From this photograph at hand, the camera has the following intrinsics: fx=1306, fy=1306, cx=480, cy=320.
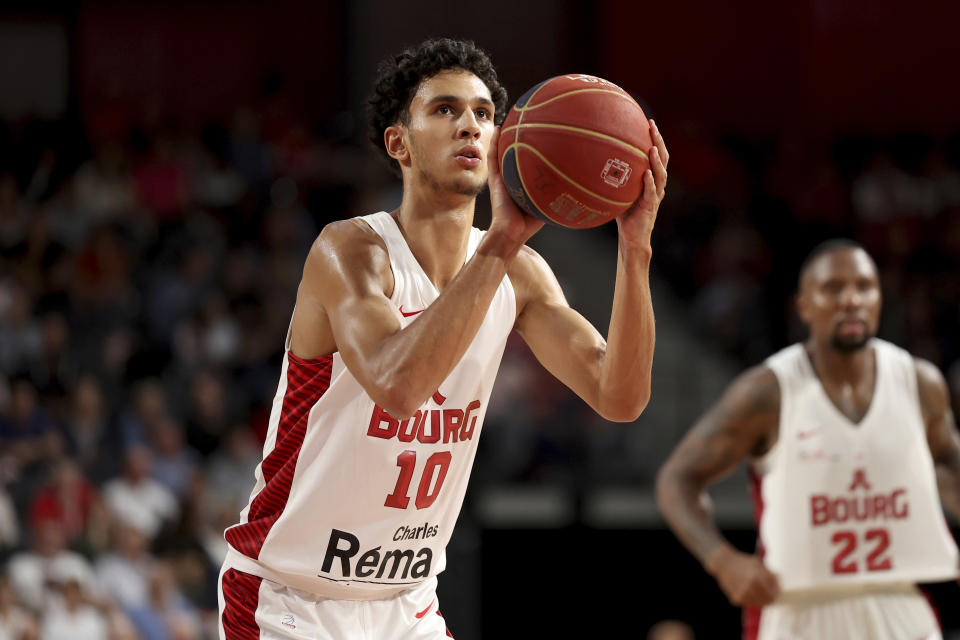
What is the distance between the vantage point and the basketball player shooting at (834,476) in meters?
5.41

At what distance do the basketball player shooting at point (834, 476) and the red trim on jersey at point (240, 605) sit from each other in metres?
2.39

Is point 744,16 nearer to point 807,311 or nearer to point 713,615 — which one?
point 713,615

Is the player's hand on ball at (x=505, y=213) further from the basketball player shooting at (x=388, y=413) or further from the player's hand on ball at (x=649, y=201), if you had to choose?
the player's hand on ball at (x=649, y=201)

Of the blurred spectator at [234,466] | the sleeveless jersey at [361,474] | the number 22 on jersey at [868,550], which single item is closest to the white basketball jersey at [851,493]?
the number 22 on jersey at [868,550]

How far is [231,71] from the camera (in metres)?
15.3

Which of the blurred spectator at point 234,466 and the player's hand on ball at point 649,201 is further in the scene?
the blurred spectator at point 234,466

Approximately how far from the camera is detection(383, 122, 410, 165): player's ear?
3.69 meters

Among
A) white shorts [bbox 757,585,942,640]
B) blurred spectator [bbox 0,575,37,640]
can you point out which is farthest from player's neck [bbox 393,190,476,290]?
blurred spectator [bbox 0,575,37,640]

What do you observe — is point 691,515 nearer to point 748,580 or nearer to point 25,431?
point 748,580

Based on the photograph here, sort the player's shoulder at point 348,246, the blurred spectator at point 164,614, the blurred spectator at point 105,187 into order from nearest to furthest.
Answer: the player's shoulder at point 348,246 < the blurred spectator at point 164,614 < the blurred spectator at point 105,187

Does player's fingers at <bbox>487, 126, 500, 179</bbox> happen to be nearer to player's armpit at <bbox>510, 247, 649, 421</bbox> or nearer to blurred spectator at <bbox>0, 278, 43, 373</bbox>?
player's armpit at <bbox>510, 247, 649, 421</bbox>

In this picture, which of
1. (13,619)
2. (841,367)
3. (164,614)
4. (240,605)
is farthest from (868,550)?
(13,619)

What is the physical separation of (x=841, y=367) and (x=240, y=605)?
3.13 m

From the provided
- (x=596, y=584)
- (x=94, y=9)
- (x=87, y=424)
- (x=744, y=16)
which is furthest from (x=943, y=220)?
(x=94, y=9)
